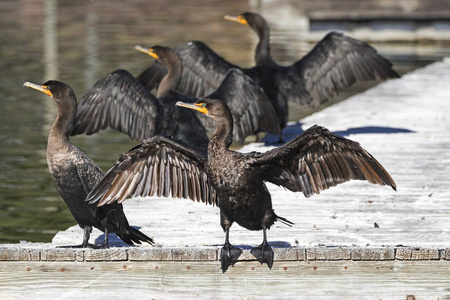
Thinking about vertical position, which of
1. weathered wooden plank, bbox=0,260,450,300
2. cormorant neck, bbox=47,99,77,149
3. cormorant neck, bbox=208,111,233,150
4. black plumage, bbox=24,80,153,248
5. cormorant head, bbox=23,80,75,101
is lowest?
weathered wooden plank, bbox=0,260,450,300

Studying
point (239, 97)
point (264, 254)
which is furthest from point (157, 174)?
point (239, 97)

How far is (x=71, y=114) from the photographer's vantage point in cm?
615

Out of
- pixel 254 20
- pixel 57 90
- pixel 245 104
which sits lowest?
pixel 57 90

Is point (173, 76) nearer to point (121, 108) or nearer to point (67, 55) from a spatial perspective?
point (121, 108)

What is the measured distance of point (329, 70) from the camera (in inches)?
431

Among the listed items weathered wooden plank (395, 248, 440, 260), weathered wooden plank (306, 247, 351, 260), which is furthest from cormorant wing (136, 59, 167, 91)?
weathered wooden plank (395, 248, 440, 260)

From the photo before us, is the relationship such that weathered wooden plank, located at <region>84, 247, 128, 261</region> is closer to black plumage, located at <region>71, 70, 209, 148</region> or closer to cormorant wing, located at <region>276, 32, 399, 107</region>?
Answer: black plumage, located at <region>71, 70, 209, 148</region>

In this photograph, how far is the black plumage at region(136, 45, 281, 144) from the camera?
9156mm

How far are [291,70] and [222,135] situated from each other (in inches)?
211

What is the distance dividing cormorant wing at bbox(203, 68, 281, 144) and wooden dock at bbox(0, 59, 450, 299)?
1.18 metres

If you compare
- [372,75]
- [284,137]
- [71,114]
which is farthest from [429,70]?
[71,114]

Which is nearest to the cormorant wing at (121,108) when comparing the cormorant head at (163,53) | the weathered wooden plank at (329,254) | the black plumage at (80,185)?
the cormorant head at (163,53)

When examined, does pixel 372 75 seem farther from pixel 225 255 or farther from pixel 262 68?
pixel 225 255

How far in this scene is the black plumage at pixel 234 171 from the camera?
5293 millimetres
